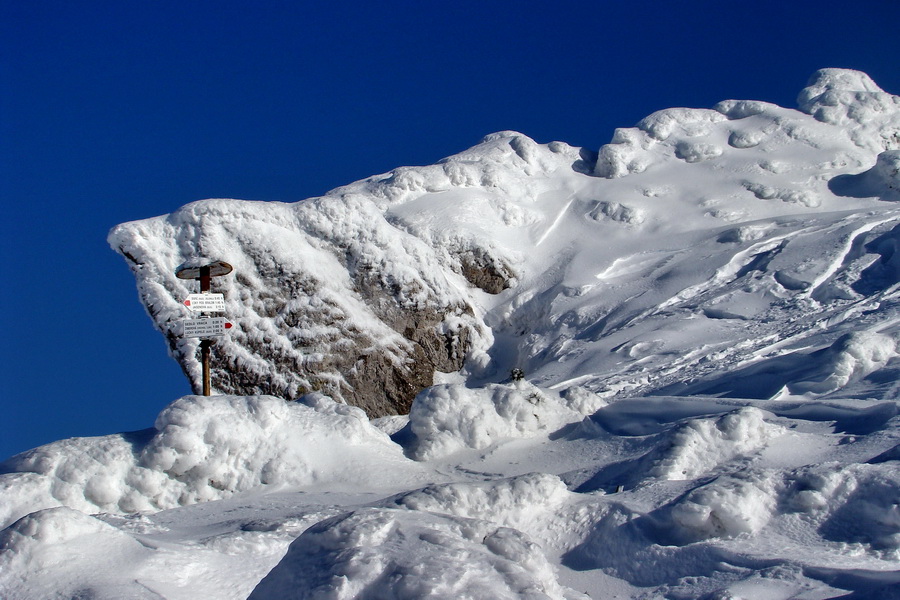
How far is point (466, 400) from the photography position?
9.18 meters

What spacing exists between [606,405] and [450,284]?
12.0 m

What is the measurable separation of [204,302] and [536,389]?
3.65 meters

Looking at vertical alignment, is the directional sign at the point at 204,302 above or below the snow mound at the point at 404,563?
above

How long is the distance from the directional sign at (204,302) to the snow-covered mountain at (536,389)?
843mm

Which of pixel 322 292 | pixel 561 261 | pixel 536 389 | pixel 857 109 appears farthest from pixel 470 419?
pixel 857 109

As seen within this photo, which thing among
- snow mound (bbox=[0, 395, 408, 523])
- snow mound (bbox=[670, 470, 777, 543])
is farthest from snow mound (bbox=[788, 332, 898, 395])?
snow mound (bbox=[0, 395, 408, 523])

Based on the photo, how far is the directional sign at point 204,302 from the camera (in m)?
8.89

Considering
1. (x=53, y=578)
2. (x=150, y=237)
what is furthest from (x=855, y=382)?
(x=150, y=237)

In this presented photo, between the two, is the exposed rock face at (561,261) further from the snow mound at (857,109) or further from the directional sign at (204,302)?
the directional sign at (204,302)

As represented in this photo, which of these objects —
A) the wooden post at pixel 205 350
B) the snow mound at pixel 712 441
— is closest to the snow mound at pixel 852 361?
the snow mound at pixel 712 441

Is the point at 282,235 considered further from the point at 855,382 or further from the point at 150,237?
the point at 855,382

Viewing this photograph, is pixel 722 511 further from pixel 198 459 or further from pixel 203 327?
pixel 203 327

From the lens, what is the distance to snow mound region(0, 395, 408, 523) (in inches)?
291

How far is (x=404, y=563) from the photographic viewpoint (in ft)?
12.6
